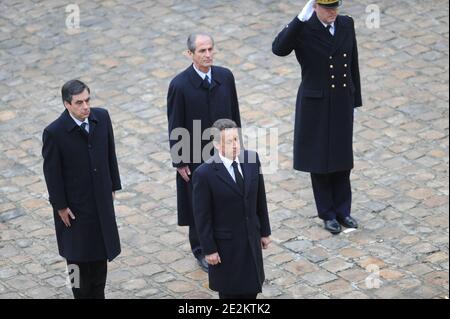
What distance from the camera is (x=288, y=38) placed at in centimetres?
930

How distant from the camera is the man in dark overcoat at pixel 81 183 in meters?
7.94

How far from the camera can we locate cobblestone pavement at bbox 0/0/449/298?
905 centimetres

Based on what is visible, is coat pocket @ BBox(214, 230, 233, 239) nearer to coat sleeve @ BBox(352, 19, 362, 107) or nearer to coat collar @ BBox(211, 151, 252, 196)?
coat collar @ BBox(211, 151, 252, 196)

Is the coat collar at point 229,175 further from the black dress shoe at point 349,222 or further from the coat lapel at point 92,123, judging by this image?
the black dress shoe at point 349,222

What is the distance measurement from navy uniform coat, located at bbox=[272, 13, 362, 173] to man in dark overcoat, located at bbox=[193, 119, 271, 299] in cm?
187


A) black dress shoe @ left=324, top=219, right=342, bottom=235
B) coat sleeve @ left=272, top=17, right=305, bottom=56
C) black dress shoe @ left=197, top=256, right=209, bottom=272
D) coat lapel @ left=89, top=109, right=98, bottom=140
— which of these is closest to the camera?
coat lapel @ left=89, top=109, right=98, bottom=140

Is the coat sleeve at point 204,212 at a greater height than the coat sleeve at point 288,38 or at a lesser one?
lesser

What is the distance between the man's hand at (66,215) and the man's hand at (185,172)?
124cm

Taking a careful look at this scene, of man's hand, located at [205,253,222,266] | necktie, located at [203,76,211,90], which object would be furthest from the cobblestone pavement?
necktie, located at [203,76,211,90]

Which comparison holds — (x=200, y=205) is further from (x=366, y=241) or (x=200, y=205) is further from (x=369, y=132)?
(x=369, y=132)

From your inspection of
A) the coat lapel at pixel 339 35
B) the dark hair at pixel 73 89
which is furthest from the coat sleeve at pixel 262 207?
the coat lapel at pixel 339 35

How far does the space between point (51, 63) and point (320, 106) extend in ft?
15.0

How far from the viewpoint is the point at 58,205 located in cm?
796
